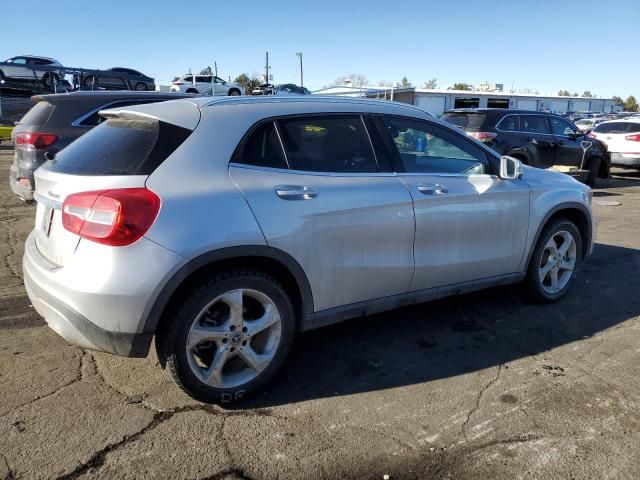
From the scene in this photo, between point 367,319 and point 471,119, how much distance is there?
26.2 feet

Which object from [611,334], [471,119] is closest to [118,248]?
[611,334]

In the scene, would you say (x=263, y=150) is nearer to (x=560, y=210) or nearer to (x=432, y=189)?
(x=432, y=189)

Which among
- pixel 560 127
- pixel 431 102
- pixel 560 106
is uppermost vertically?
pixel 560 106

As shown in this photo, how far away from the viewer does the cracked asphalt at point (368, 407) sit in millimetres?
2551

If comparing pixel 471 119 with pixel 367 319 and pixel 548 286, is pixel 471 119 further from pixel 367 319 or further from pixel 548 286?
pixel 367 319

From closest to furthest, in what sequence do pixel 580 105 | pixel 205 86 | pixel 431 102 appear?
pixel 205 86 → pixel 431 102 → pixel 580 105

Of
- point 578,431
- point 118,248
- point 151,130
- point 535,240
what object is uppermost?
point 151,130

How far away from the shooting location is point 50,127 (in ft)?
21.0

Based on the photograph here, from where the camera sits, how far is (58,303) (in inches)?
109

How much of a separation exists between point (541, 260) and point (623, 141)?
42.2 feet

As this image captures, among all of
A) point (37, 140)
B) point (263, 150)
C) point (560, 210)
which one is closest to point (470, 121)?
point (560, 210)

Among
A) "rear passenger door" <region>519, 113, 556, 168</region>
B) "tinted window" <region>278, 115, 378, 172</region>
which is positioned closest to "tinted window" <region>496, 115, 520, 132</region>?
"rear passenger door" <region>519, 113, 556, 168</region>

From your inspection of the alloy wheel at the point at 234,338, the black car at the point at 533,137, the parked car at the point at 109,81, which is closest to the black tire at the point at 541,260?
the alloy wheel at the point at 234,338

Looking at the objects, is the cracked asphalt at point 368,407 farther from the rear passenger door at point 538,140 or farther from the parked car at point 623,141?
the parked car at point 623,141
